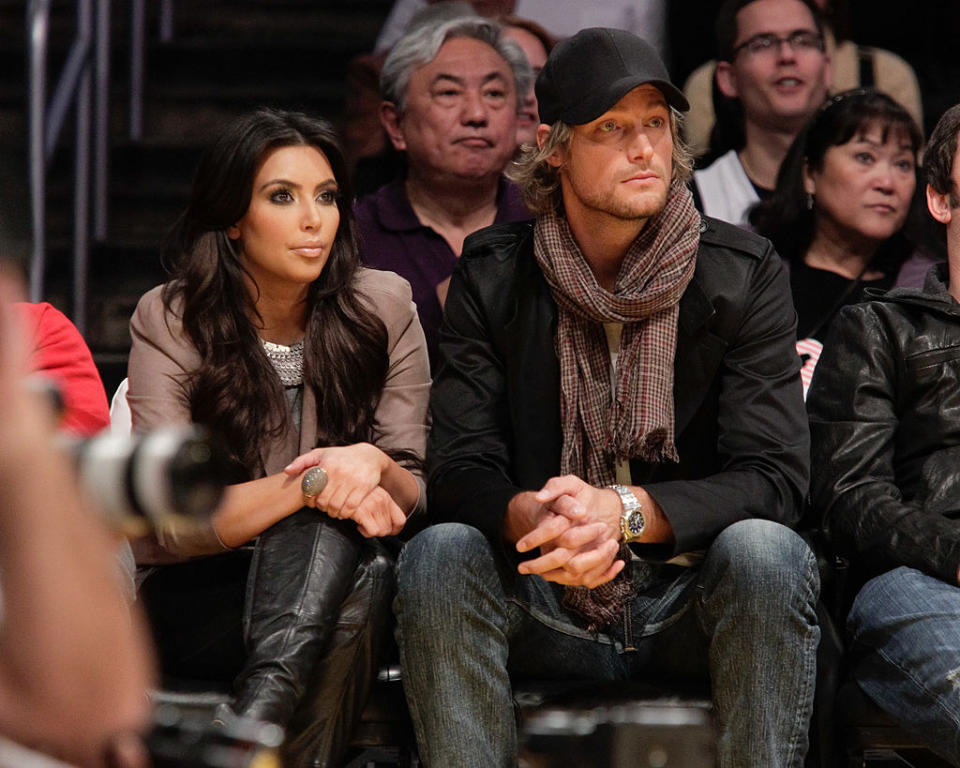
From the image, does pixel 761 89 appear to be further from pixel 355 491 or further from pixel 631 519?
pixel 355 491

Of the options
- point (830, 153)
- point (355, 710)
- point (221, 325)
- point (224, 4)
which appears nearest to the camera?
point (355, 710)

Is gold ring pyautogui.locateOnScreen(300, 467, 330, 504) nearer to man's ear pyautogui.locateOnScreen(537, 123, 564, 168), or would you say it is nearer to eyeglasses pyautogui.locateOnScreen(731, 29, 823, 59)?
man's ear pyautogui.locateOnScreen(537, 123, 564, 168)

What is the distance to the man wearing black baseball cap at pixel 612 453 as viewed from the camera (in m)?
2.09

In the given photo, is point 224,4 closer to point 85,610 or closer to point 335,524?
point 335,524

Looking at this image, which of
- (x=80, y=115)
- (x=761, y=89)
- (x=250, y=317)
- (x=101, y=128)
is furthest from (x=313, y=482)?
(x=101, y=128)

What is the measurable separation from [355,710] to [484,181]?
143cm

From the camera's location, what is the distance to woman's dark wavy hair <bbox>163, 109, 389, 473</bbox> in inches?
96.7

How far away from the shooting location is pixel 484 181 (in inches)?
128

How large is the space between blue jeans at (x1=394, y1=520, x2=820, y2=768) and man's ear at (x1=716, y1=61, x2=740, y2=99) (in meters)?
1.83

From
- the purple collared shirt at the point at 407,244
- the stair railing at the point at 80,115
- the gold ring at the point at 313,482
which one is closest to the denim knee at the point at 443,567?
the gold ring at the point at 313,482

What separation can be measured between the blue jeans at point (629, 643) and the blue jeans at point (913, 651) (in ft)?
0.47

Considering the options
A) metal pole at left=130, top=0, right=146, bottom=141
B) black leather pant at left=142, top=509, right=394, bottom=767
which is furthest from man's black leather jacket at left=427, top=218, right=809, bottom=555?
metal pole at left=130, top=0, right=146, bottom=141

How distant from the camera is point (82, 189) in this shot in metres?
3.93

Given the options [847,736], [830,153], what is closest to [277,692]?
[847,736]
